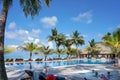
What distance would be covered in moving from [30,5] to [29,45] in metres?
34.6

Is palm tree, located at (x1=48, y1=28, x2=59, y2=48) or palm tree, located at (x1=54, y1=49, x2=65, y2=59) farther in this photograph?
palm tree, located at (x1=48, y1=28, x2=59, y2=48)

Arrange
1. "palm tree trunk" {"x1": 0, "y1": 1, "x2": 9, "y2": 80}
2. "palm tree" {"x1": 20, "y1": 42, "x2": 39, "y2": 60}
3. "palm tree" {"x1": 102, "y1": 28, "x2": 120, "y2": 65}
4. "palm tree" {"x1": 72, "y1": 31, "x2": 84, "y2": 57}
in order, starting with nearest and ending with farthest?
"palm tree trunk" {"x1": 0, "y1": 1, "x2": 9, "y2": 80} < "palm tree" {"x1": 102, "y1": 28, "x2": 120, "y2": 65} < "palm tree" {"x1": 20, "y1": 42, "x2": 39, "y2": 60} < "palm tree" {"x1": 72, "y1": 31, "x2": 84, "y2": 57}

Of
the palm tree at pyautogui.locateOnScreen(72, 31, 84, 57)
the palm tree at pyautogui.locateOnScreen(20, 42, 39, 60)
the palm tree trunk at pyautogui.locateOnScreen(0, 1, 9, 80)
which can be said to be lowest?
the palm tree trunk at pyautogui.locateOnScreen(0, 1, 9, 80)

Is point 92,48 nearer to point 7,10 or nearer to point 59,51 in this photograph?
point 59,51

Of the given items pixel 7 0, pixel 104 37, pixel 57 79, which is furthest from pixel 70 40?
pixel 7 0

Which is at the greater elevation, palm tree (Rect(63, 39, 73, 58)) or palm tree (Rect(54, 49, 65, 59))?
palm tree (Rect(63, 39, 73, 58))

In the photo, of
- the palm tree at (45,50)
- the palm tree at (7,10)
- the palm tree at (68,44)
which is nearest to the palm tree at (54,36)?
the palm tree at (68,44)

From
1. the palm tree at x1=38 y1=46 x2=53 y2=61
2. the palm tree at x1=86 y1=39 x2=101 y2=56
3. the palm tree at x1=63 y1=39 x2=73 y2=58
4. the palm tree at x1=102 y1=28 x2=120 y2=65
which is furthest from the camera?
the palm tree at x1=63 y1=39 x2=73 y2=58

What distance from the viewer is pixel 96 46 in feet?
181

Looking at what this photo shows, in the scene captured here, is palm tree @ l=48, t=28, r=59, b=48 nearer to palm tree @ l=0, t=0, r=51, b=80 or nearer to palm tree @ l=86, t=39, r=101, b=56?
palm tree @ l=86, t=39, r=101, b=56

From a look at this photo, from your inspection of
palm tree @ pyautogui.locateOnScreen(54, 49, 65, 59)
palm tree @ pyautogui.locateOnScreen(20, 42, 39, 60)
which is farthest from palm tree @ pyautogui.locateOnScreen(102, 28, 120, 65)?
palm tree @ pyautogui.locateOnScreen(54, 49, 65, 59)

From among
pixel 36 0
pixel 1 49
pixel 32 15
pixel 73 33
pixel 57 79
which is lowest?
pixel 57 79

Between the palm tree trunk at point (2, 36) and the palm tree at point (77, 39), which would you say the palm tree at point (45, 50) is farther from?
the palm tree trunk at point (2, 36)

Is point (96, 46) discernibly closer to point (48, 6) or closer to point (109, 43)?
point (109, 43)
